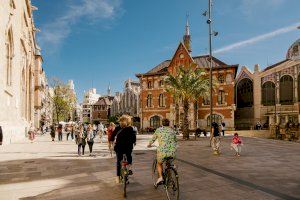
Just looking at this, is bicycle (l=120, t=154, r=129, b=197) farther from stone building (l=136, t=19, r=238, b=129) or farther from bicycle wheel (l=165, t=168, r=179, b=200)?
stone building (l=136, t=19, r=238, b=129)

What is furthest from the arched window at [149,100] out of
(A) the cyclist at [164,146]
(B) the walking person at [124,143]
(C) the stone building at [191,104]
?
(A) the cyclist at [164,146]

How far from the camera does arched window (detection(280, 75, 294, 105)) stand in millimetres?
49156

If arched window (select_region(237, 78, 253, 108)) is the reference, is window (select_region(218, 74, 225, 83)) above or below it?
above

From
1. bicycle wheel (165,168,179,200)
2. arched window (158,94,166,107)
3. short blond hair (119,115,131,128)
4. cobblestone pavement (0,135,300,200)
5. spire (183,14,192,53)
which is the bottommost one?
cobblestone pavement (0,135,300,200)

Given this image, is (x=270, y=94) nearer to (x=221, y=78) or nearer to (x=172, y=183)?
(x=221, y=78)

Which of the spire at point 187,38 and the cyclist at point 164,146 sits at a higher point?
the spire at point 187,38

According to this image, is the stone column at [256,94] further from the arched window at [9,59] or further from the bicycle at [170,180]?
the bicycle at [170,180]

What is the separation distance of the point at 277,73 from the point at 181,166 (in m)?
43.6

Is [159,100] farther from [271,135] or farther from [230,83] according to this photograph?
[271,135]

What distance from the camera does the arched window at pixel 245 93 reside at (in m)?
55.0

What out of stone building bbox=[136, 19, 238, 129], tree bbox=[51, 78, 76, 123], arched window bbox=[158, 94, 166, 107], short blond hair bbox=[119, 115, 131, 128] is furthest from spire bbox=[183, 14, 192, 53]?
short blond hair bbox=[119, 115, 131, 128]

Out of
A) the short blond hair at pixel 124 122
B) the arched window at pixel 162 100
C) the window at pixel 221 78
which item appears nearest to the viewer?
the short blond hair at pixel 124 122

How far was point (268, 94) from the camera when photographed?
171ft

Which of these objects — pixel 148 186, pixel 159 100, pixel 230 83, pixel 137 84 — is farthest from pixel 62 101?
pixel 148 186
